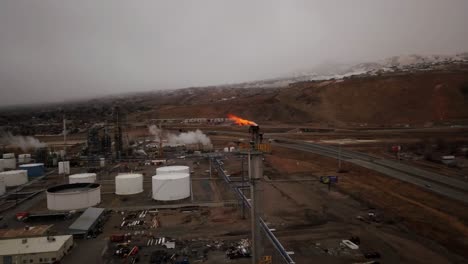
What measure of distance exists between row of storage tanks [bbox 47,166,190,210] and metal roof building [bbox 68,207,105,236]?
4.79m

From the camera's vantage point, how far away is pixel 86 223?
3188 cm

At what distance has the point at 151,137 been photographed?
316ft

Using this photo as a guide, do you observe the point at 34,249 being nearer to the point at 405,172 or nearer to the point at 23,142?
the point at 405,172

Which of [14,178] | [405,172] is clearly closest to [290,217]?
[405,172]

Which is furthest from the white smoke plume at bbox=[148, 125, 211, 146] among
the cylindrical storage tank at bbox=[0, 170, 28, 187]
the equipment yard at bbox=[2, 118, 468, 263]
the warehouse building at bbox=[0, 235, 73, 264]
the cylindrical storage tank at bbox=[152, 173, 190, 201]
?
the warehouse building at bbox=[0, 235, 73, 264]

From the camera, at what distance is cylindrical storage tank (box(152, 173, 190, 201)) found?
133ft

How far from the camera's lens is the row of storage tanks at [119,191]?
39.0 metres

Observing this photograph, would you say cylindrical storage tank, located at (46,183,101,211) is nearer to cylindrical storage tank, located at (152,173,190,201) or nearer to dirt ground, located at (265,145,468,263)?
cylindrical storage tank, located at (152,173,190,201)

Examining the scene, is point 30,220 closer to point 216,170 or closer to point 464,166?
point 216,170

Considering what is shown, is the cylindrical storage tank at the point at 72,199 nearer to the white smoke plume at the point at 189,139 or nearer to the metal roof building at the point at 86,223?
the metal roof building at the point at 86,223

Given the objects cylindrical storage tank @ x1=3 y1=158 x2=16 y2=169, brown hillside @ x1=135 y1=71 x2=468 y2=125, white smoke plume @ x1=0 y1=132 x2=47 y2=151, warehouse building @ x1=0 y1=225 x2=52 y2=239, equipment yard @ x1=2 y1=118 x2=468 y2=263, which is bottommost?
equipment yard @ x1=2 y1=118 x2=468 y2=263

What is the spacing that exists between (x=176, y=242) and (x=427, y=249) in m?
17.4

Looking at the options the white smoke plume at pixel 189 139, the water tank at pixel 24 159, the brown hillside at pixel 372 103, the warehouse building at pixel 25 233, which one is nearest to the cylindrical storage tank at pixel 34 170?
the water tank at pixel 24 159

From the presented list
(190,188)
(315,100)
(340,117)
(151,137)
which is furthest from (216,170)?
(315,100)
